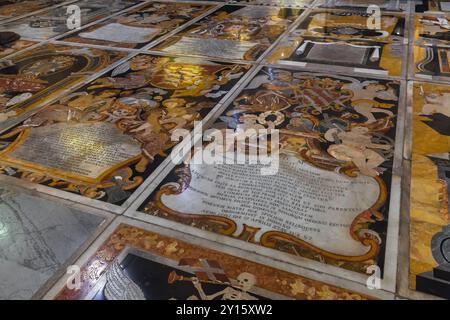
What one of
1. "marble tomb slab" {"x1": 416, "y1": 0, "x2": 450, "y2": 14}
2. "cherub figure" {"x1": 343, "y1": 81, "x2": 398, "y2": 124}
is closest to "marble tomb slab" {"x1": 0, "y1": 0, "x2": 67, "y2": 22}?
"cherub figure" {"x1": 343, "y1": 81, "x2": 398, "y2": 124}

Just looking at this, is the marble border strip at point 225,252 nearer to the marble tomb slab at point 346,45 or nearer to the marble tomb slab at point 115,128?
the marble tomb slab at point 115,128

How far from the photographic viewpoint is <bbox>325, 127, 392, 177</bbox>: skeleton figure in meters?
1.60

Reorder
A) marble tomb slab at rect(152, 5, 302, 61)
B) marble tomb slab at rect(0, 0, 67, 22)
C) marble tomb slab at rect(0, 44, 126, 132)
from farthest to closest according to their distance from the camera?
marble tomb slab at rect(0, 0, 67, 22), marble tomb slab at rect(152, 5, 302, 61), marble tomb slab at rect(0, 44, 126, 132)

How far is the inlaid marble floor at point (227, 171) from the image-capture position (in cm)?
117

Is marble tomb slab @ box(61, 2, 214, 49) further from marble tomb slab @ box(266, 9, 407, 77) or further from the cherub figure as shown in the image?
the cherub figure

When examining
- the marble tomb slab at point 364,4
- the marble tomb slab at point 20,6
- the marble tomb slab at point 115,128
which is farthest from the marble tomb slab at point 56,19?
the marble tomb slab at point 364,4

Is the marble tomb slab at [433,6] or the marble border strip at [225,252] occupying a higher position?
the marble tomb slab at [433,6]

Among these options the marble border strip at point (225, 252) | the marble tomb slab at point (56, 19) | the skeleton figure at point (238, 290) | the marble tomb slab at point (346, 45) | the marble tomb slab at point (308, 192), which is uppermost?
the marble tomb slab at point (56, 19)

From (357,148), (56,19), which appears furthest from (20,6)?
(357,148)

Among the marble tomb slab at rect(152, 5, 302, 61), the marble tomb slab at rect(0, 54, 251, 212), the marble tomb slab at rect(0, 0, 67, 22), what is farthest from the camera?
the marble tomb slab at rect(0, 0, 67, 22)

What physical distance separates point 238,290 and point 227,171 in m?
0.57

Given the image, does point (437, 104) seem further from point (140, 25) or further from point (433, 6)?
point (140, 25)
